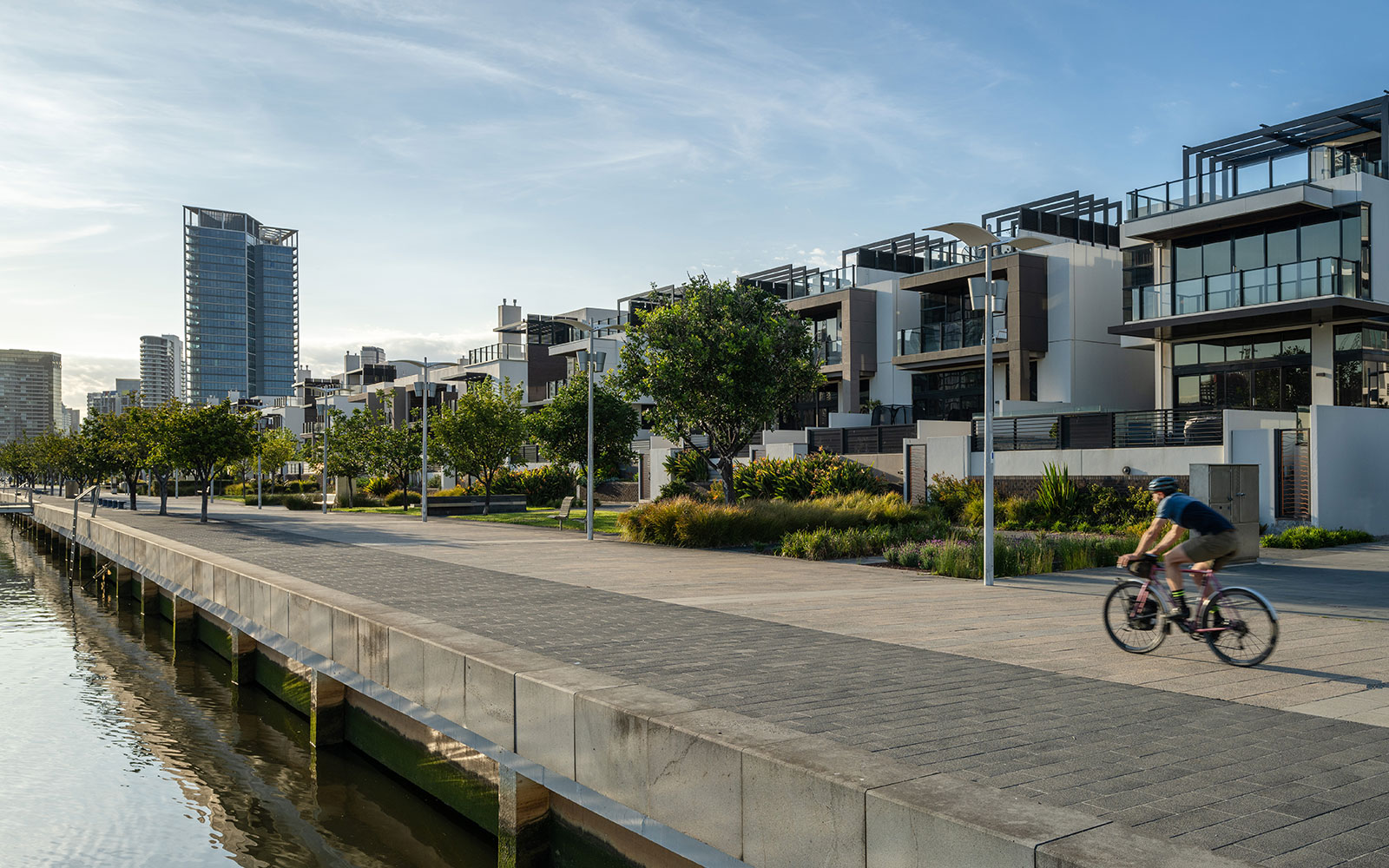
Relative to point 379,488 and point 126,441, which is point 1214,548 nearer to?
point 126,441

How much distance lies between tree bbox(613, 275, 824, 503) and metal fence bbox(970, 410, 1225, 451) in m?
6.06

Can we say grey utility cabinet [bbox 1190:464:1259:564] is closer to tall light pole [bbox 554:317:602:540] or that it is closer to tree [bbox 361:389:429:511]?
tall light pole [bbox 554:317:602:540]

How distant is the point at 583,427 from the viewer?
4041cm

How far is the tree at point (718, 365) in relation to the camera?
2727 cm

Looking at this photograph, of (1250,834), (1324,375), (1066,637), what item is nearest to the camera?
(1250,834)

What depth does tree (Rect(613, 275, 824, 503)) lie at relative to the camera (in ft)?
89.5

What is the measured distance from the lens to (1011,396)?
37.4m

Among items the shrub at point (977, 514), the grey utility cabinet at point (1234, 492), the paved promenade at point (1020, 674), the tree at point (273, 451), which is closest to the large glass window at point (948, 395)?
the shrub at point (977, 514)

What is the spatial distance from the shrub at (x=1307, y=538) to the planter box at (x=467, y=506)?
27546 millimetres

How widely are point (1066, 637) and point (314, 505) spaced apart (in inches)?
1776

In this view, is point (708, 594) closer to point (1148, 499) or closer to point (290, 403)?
point (1148, 499)

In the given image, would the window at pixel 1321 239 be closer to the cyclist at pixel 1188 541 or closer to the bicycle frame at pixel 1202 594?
the cyclist at pixel 1188 541

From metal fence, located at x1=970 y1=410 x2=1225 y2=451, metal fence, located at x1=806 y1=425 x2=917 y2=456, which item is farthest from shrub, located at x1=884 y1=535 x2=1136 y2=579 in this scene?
metal fence, located at x1=806 y1=425 x2=917 y2=456

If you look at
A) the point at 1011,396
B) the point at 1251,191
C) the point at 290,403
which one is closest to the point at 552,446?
the point at 1011,396
